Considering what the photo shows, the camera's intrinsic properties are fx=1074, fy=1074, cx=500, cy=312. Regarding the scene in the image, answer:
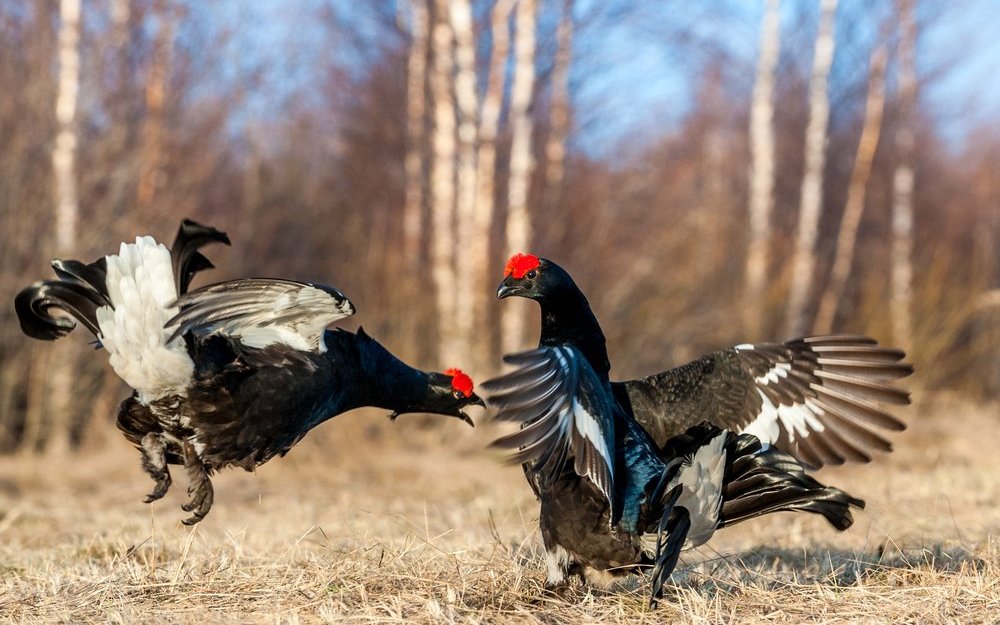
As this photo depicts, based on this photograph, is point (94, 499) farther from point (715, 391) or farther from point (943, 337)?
point (943, 337)

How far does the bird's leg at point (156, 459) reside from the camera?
3.52 metres

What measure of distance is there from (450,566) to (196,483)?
0.90m

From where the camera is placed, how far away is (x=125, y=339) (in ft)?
10.8

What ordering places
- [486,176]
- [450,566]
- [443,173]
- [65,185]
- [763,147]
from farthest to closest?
1. [763,147]
2. [443,173]
3. [486,176]
4. [65,185]
5. [450,566]

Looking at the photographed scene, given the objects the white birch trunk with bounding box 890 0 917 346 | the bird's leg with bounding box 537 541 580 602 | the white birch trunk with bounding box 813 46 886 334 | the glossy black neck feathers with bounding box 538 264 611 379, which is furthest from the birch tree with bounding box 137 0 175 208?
the white birch trunk with bounding box 890 0 917 346

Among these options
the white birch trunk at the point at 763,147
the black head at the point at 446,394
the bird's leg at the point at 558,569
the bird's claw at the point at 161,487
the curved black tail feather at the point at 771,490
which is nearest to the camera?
the curved black tail feather at the point at 771,490

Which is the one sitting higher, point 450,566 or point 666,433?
point 666,433

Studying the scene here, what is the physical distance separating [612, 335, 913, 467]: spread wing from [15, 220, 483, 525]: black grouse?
1.00 metres

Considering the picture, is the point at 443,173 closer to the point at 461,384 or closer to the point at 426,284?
the point at 426,284

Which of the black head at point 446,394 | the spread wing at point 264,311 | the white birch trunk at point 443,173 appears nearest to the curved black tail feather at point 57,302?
the spread wing at point 264,311

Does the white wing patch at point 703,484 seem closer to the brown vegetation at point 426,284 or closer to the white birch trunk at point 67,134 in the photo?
the brown vegetation at point 426,284

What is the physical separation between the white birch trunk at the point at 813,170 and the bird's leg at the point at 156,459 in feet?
27.9

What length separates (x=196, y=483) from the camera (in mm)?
3488

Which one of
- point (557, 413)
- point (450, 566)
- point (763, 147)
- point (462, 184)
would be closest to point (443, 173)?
point (462, 184)
